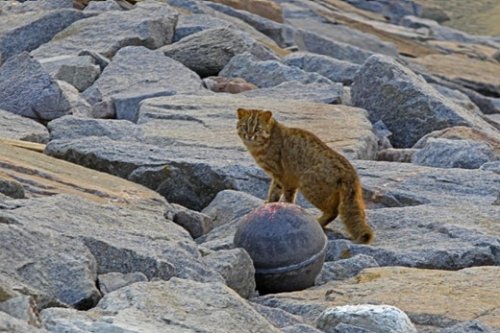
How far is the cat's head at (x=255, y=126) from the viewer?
8430mm

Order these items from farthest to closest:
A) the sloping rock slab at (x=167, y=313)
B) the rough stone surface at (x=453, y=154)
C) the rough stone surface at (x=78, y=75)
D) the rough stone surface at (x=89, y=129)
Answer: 1. the rough stone surface at (x=78, y=75)
2. the rough stone surface at (x=453, y=154)
3. the rough stone surface at (x=89, y=129)
4. the sloping rock slab at (x=167, y=313)

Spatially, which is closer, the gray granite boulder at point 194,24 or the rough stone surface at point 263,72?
the rough stone surface at point 263,72

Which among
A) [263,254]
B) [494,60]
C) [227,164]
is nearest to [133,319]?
[263,254]

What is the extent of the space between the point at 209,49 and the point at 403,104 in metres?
2.77

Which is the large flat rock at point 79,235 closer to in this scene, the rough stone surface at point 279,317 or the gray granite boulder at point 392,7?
the rough stone surface at point 279,317

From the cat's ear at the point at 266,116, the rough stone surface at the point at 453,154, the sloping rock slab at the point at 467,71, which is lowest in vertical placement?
the sloping rock slab at the point at 467,71

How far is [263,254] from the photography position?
673 centimetres

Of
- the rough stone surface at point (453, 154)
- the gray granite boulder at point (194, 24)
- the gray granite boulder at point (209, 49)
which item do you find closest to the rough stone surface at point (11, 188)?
the rough stone surface at point (453, 154)

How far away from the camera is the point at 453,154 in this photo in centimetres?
1041

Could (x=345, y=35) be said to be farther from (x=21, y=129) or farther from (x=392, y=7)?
(x=21, y=129)

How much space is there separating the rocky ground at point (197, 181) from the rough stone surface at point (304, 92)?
0.12ft

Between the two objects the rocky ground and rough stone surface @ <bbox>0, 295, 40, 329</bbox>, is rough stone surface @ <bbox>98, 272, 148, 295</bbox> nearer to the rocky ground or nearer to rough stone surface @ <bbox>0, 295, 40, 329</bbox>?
the rocky ground

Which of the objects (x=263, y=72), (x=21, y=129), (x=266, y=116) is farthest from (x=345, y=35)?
(x=266, y=116)

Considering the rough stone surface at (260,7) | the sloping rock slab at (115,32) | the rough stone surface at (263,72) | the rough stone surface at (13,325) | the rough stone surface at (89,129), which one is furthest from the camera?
the rough stone surface at (260,7)
